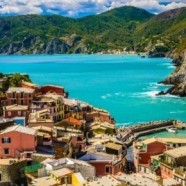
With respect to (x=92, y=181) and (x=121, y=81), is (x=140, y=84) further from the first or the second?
(x=92, y=181)

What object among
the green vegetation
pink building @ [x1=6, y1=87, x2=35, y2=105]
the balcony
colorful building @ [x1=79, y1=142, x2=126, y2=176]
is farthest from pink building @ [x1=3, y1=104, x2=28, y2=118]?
the balcony

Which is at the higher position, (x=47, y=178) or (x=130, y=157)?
(x=47, y=178)

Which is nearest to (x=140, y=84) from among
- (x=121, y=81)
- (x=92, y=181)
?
(x=121, y=81)

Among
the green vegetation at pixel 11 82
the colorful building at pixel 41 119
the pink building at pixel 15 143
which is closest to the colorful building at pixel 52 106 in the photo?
the colorful building at pixel 41 119

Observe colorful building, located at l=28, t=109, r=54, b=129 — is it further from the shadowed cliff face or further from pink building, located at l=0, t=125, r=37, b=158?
the shadowed cliff face

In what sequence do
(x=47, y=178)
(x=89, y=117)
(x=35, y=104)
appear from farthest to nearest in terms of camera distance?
(x=89, y=117)
(x=35, y=104)
(x=47, y=178)

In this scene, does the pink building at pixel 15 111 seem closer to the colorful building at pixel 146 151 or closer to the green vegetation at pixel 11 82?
the green vegetation at pixel 11 82

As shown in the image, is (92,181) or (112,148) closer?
(92,181)
